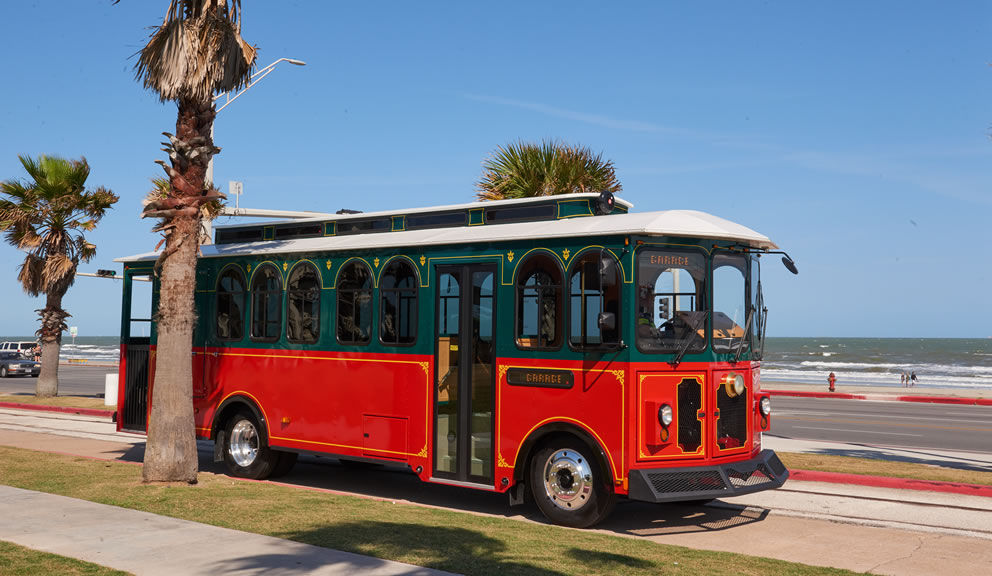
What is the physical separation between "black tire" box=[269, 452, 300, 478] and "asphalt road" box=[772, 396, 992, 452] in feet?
36.8

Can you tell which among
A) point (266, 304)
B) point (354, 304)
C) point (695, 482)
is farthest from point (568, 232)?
point (266, 304)

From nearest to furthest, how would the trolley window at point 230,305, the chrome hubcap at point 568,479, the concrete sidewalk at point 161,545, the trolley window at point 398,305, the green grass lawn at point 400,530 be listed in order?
the concrete sidewalk at point 161,545 < the green grass lawn at point 400,530 < the chrome hubcap at point 568,479 < the trolley window at point 398,305 < the trolley window at point 230,305

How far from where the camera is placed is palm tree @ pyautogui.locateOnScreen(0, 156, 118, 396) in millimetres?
27312

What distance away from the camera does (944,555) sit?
334 inches

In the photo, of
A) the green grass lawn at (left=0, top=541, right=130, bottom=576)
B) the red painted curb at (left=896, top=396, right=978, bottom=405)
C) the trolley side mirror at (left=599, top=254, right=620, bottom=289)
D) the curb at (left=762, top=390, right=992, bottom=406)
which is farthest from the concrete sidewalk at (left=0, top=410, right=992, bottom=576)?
the red painted curb at (left=896, top=396, right=978, bottom=405)

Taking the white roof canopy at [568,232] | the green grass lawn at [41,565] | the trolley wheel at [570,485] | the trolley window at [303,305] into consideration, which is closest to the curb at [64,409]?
the trolley window at [303,305]

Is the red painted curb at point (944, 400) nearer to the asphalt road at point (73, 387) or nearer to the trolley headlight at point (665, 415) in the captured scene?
the trolley headlight at point (665, 415)

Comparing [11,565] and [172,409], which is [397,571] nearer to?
[11,565]

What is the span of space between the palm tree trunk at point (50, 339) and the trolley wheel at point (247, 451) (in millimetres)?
17969

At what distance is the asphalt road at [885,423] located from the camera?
1948 centimetres

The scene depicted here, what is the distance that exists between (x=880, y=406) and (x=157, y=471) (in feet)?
83.4

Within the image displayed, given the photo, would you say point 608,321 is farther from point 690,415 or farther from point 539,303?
point 690,415

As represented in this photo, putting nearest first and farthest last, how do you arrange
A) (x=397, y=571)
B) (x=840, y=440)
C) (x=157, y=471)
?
(x=397, y=571) < (x=157, y=471) < (x=840, y=440)

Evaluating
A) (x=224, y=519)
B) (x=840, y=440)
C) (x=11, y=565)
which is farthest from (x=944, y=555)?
(x=840, y=440)
